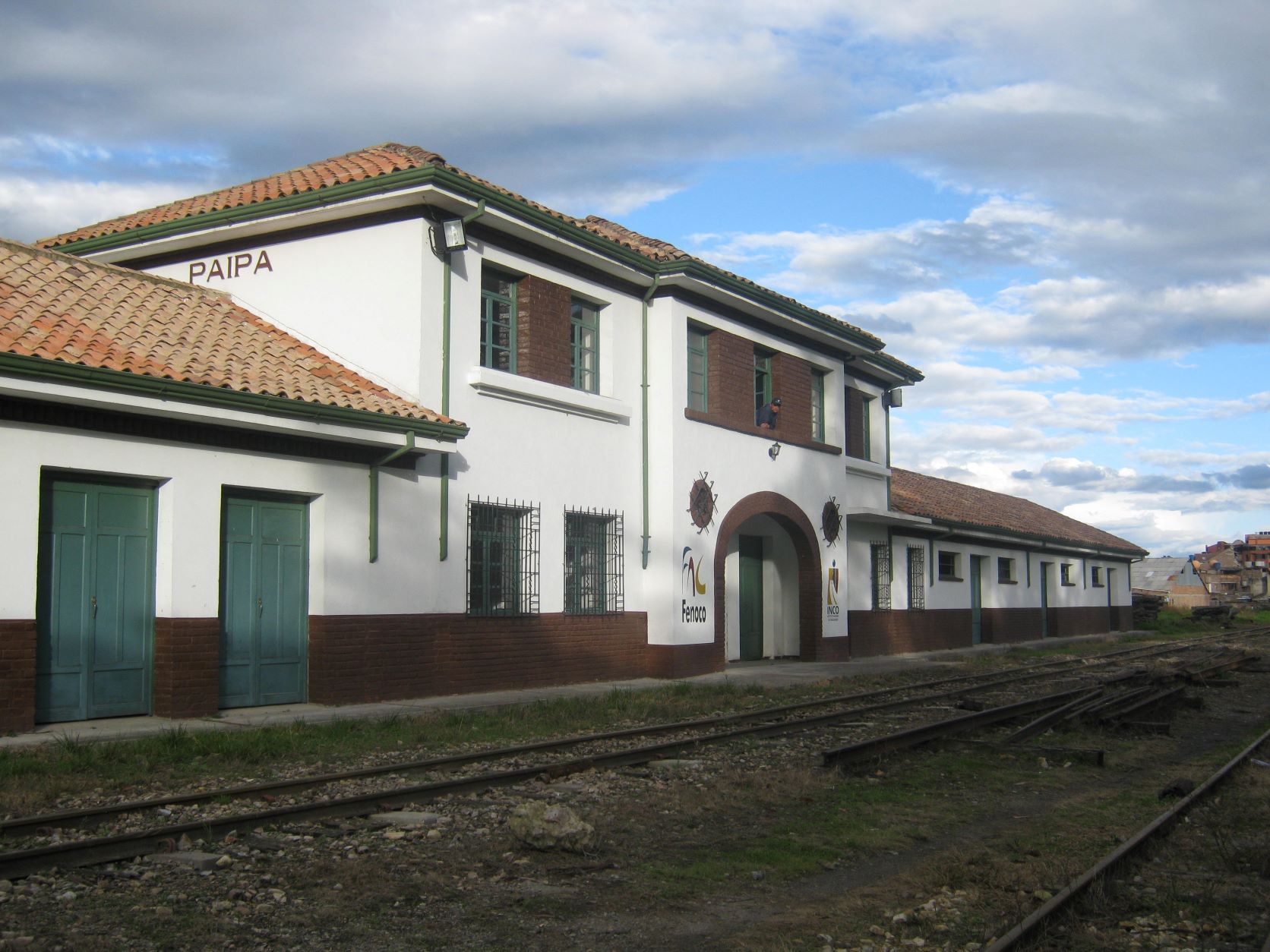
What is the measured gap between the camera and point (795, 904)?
5.76 meters

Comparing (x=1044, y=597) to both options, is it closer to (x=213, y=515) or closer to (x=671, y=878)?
(x=213, y=515)

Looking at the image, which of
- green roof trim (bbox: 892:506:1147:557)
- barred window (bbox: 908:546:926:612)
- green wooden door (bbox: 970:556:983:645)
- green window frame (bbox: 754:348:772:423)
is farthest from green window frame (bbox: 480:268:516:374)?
green wooden door (bbox: 970:556:983:645)

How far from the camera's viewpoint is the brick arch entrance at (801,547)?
2011 centimetres

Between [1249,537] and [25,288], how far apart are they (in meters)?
82.2

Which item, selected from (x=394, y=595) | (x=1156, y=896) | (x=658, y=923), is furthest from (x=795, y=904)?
(x=394, y=595)

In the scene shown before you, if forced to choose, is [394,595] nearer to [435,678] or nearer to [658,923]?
[435,678]

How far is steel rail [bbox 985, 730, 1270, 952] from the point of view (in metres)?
4.95

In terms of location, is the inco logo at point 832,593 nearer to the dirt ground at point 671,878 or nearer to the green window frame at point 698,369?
the green window frame at point 698,369

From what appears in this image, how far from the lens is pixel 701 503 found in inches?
740

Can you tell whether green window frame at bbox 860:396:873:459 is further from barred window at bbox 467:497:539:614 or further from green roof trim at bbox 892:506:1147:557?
barred window at bbox 467:497:539:614

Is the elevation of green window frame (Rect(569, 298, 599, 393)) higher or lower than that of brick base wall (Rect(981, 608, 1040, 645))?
higher

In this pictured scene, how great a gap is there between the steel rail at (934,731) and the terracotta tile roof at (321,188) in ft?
26.5

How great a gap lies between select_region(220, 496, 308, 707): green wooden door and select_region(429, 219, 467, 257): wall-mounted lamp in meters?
3.64

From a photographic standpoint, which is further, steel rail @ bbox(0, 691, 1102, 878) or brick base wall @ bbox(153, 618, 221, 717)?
brick base wall @ bbox(153, 618, 221, 717)
